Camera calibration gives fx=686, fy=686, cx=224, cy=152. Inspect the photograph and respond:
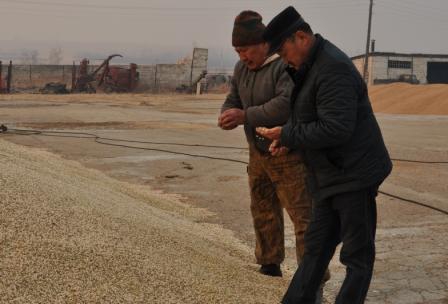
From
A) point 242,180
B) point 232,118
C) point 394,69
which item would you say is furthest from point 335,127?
point 394,69

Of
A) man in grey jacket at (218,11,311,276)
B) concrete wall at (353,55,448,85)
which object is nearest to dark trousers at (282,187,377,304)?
man in grey jacket at (218,11,311,276)

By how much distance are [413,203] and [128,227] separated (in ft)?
13.9

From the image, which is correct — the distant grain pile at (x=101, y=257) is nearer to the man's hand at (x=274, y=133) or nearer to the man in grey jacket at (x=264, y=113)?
the man in grey jacket at (x=264, y=113)

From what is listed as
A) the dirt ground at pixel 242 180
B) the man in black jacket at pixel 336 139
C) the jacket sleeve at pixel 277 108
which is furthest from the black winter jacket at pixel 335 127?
the dirt ground at pixel 242 180

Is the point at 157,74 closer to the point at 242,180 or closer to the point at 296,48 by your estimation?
the point at 242,180

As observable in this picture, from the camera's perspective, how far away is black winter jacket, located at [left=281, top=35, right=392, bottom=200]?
3164 millimetres

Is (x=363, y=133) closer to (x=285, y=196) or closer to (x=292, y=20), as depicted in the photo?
(x=292, y=20)

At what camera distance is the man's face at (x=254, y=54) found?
13.5ft

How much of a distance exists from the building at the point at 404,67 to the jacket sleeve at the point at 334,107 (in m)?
49.0

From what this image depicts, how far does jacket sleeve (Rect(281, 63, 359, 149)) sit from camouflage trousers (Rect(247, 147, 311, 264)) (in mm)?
835

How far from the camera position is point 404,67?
5319cm

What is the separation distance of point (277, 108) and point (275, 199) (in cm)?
71

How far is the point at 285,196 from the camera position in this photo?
4.16 m

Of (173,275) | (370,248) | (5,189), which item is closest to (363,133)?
(370,248)
